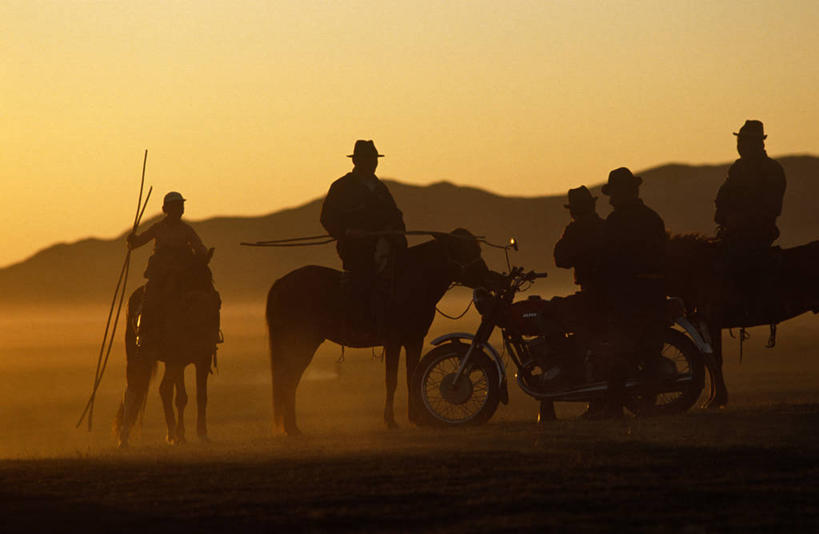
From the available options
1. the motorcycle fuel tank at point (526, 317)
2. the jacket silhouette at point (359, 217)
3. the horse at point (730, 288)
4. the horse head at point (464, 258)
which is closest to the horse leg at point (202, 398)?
the jacket silhouette at point (359, 217)

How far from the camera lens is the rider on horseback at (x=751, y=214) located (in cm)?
1825

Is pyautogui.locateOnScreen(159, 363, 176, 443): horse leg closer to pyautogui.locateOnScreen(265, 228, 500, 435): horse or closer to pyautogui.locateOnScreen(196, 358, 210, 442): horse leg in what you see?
pyautogui.locateOnScreen(196, 358, 210, 442): horse leg

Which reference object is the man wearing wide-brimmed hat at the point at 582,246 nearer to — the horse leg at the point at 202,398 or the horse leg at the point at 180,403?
the horse leg at the point at 202,398

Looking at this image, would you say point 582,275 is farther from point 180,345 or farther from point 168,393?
point 168,393

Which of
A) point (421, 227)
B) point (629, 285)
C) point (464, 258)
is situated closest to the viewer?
point (629, 285)

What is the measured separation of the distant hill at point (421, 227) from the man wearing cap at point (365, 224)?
87497 millimetres

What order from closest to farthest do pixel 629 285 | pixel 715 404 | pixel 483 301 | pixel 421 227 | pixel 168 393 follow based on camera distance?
pixel 629 285, pixel 483 301, pixel 715 404, pixel 168 393, pixel 421 227

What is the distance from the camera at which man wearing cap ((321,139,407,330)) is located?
1730 centimetres

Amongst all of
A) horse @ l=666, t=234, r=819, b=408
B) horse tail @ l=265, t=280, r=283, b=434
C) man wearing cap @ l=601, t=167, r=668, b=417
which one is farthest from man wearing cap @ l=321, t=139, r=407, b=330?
horse @ l=666, t=234, r=819, b=408

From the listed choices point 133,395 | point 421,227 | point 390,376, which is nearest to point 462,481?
point 390,376

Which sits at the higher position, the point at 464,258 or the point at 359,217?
the point at 359,217

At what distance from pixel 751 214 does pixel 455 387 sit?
4423mm

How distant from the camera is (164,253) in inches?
717

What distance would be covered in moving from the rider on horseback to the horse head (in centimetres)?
300
